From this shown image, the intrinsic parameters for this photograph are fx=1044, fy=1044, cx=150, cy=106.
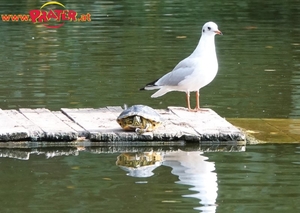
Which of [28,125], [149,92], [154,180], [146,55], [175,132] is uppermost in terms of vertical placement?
[146,55]

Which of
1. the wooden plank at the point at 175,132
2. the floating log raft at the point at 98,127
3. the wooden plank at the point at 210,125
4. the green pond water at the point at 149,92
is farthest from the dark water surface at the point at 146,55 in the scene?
the wooden plank at the point at 175,132

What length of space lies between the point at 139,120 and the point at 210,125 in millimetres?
879

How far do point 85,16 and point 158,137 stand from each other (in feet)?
46.7

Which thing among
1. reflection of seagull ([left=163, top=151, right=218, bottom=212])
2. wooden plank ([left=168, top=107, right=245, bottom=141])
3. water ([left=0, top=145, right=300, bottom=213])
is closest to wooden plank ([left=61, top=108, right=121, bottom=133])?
water ([left=0, top=145, right=300, bottom=213])

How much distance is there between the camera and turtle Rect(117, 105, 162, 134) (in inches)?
422

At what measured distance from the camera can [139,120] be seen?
35.2 feet

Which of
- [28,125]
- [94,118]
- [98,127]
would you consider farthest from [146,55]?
[28,125]

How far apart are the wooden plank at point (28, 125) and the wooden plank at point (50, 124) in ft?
0.17

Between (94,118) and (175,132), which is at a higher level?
(94,118)

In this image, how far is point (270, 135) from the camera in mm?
11211

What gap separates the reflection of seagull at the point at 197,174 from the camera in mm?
8492

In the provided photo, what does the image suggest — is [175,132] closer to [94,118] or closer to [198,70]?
[94,118]

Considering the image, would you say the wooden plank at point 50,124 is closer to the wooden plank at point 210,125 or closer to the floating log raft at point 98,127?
the floating log raft at point 98,127

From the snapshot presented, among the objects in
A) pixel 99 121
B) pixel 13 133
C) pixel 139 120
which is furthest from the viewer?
pixel 99 121
